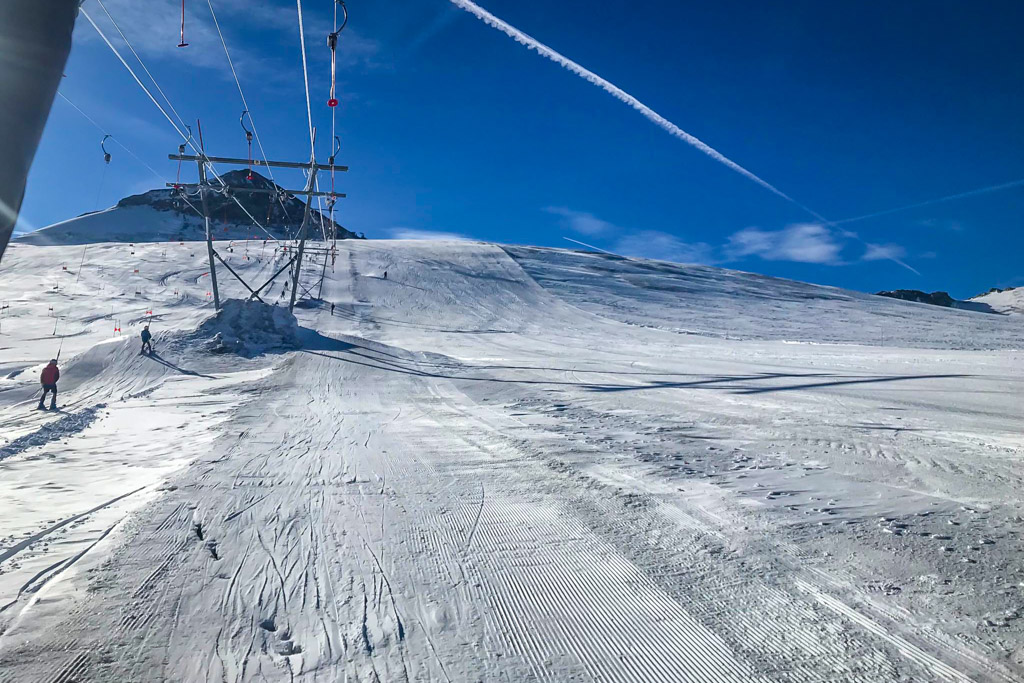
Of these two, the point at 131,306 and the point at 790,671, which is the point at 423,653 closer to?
the point at 790,671

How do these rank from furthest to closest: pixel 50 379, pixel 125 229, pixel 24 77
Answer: pixel 125 229, pixel 50 379, pixel 24 77

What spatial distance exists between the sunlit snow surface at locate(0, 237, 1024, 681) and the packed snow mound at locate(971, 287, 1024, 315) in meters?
60.3

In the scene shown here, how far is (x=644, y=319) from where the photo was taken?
34125 mm

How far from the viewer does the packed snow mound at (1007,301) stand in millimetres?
58844

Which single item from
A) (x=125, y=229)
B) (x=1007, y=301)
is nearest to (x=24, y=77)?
(x=1007, y=301)

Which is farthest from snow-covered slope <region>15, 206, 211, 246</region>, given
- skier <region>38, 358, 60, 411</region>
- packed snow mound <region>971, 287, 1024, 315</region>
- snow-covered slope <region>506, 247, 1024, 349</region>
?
packed snow mound <region>971, 287, 1024, 315</region>

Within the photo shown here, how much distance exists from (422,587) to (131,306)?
3413cm

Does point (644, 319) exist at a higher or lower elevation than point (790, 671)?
higher

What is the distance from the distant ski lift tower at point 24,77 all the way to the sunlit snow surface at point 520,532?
2.24 meters

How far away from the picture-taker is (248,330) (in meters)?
20.1

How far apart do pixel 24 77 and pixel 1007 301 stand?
272 ft

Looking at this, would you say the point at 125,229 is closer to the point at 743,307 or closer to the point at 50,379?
the point at 743,307

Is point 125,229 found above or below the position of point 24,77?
above

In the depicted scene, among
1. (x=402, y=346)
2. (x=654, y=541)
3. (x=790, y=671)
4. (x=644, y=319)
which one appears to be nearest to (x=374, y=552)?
(x=654, y=541)
